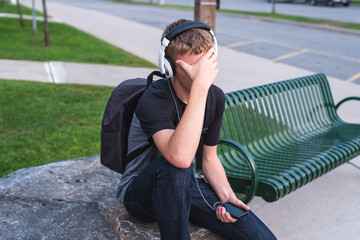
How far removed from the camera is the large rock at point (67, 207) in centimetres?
276

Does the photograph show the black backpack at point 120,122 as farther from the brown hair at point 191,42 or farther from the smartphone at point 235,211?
the smartphone at point 235,211

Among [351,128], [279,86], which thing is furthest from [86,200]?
[351,128]

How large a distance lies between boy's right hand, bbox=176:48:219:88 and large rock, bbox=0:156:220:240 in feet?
3.20

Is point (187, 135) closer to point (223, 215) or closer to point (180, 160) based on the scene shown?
point (180, 160)

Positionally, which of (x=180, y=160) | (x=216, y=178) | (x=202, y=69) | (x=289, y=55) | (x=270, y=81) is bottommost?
(x=289, y=55)

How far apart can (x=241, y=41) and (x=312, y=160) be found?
11065 mm

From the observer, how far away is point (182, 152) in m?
2.20

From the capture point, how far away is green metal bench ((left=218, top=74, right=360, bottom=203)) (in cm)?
317

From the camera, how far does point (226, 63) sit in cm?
1003

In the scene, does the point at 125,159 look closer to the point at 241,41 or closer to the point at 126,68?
the point at 126,68

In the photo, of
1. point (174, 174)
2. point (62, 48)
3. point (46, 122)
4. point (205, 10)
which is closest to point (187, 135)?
point (174, 174)

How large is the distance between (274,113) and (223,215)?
199 centimetres

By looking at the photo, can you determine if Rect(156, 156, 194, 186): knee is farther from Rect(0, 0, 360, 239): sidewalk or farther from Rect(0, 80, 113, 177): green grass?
Rect(0, 80, 113, 177): green grass

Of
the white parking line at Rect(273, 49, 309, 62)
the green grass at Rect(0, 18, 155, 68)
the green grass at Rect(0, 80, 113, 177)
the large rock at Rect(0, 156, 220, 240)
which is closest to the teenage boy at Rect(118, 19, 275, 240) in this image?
the large rock at Rect(0, 156, 220, 240)
